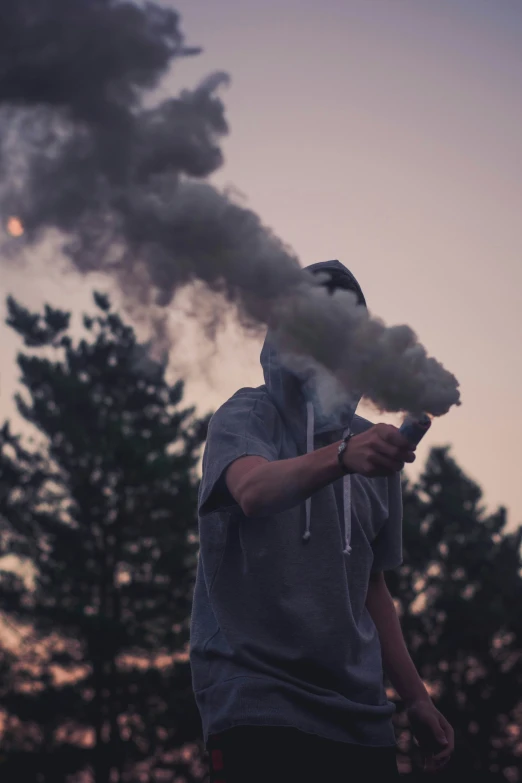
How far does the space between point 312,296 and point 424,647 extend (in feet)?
111

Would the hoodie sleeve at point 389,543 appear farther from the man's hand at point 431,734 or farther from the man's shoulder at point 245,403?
the man's shoulder at point 245,403

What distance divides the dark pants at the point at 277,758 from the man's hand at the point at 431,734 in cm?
56

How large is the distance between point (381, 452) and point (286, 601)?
707 millimetres

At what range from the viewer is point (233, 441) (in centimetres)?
270

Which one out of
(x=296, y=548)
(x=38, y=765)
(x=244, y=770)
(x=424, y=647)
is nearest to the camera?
(x=244, y=770)

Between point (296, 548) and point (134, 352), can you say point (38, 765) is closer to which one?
point (134, 352)

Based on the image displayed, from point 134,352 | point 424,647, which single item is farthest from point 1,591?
point 424,647

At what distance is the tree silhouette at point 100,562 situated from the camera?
81.1 feet

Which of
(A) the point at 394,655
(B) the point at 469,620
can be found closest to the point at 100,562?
(B) the point at 469,620

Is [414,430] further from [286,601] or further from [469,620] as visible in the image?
[469,620]

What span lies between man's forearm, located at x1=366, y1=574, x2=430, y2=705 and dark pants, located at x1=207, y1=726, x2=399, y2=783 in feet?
1.98

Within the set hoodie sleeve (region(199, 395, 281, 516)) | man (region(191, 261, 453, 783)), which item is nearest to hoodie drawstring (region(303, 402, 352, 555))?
man (region(191, 261, 453, 783))

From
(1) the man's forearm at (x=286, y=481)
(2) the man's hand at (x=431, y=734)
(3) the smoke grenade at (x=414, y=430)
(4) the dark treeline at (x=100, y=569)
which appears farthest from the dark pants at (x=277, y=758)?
(4) the dark treeline at (x=100, y=569)

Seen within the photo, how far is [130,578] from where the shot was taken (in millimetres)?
26234
